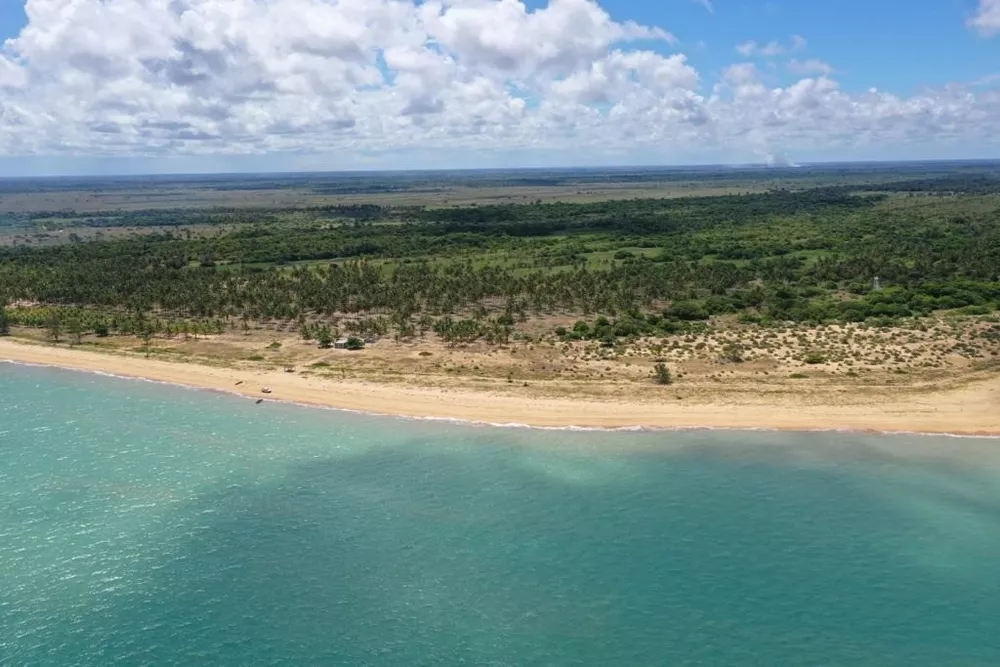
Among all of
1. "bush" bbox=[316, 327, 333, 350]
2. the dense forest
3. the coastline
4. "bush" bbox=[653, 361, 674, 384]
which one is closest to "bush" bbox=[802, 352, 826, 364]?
the coastline

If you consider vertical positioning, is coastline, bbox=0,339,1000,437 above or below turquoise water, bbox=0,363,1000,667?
above

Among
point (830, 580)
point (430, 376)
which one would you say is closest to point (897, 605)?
point (830, 580)

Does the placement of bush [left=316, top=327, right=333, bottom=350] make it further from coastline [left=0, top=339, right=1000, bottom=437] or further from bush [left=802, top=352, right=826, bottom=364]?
bush [left=802, top=352, right=826, bottom=364]

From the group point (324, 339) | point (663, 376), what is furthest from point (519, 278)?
point (663, 376)

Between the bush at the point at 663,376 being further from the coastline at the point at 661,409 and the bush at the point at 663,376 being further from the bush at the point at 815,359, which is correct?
the bush at the point at 815,359

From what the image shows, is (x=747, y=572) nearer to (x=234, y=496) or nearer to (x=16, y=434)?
(x=234, y=496)
